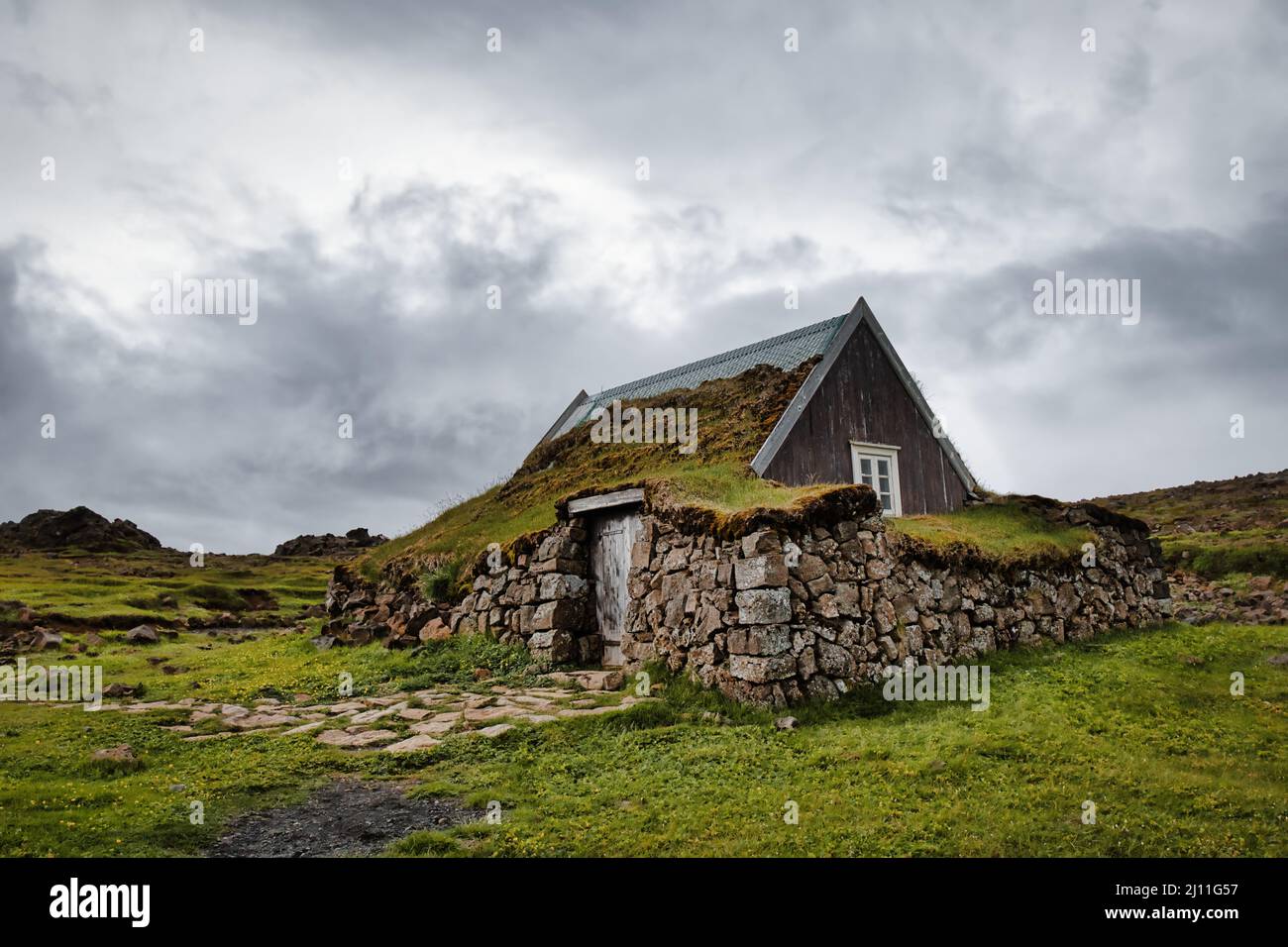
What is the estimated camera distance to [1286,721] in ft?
35.3

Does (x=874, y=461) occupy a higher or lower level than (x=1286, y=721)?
higher

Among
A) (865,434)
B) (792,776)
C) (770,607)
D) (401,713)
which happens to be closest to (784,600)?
(770,607)

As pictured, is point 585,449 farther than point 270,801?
Yes

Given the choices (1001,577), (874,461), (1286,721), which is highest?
(874,461)

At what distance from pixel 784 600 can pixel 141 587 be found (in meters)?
33.8

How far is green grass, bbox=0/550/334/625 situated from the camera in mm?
28375

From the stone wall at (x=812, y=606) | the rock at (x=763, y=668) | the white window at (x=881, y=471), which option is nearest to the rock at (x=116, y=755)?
the stone wall at (x=812, y=606)

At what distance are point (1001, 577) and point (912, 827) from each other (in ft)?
32.3

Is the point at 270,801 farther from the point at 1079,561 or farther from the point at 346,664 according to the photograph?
the point at 1079,561

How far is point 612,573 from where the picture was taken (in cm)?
1614

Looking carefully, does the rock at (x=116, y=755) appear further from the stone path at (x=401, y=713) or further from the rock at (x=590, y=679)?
the rock at (x=590, y=679)

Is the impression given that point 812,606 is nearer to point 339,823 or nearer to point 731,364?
point 339,823
